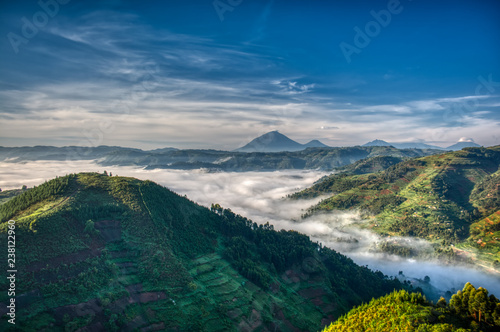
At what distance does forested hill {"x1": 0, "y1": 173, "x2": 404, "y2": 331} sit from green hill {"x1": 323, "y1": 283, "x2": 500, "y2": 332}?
5765 centimetres

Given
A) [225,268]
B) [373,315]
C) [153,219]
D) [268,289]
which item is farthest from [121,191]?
[373,315]

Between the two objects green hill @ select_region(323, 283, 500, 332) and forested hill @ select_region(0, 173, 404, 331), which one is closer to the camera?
green hill @ select_region(323, 283, 500, 332)

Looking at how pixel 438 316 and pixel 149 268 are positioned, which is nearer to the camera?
pixel 438 316

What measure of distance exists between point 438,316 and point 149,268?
103m

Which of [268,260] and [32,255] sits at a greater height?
[32,255]

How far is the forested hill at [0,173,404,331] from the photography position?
318ft

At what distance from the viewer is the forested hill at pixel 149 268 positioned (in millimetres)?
97000

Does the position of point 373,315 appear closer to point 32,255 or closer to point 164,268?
point 164,268

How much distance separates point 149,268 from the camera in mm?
121125

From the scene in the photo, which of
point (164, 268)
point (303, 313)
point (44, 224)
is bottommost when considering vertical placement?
point (303, 313)

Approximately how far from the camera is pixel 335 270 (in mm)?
197750

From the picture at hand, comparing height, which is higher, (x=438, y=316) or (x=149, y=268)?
(x=438, y=316)

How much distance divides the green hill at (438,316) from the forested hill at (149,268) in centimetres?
5765

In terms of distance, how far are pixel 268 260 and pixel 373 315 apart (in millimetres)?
96793
